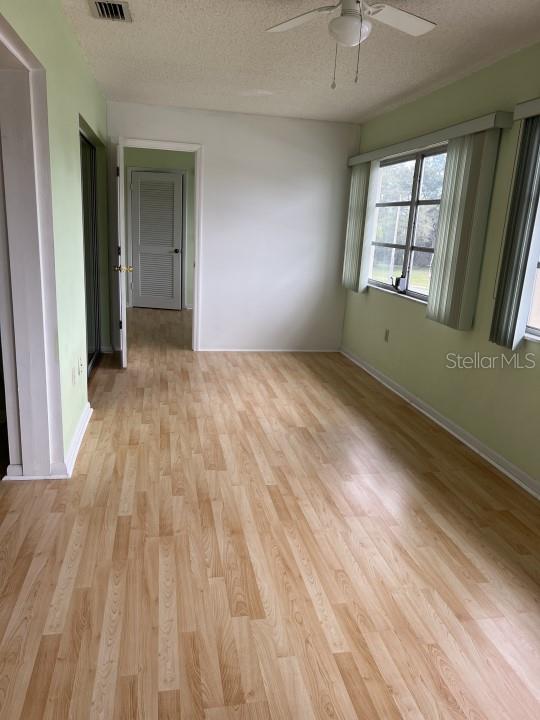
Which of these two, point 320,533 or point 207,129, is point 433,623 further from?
point 207,129

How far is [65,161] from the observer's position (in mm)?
3068

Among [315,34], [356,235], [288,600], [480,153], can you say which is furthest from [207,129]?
[288,600]

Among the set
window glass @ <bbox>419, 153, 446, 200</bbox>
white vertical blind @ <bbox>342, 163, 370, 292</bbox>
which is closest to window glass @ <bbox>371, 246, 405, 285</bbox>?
white vertical blind @ <bbox>342, 163, 370, 292</bbox>

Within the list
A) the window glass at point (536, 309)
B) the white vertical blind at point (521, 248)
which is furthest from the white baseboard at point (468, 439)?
the window glass at point (536, 309)

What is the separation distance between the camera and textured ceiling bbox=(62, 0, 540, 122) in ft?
9.15

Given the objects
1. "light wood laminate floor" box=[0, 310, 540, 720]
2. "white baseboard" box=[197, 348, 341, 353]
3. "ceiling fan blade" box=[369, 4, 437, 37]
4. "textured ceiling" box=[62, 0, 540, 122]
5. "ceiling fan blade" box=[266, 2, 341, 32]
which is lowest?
"light wood laminate floor" box=[0, 310, 540, 720]

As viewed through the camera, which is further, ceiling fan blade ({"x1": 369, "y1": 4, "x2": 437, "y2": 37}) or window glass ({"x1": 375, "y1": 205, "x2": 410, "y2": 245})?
window glass ({"x1": 375, "y1": 205, "x2": 410, "y2": 245})

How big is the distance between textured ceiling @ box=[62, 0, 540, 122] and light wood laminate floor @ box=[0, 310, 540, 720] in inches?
99.9

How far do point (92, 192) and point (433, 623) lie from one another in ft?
15.3

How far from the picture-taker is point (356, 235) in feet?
18.1

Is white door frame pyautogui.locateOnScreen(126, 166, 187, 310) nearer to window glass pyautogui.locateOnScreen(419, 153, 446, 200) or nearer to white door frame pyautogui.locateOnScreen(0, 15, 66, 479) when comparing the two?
window glass pyautogui.locateOnScreen(419, 153, 446, 200)

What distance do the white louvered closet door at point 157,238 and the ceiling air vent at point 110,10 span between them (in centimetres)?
483

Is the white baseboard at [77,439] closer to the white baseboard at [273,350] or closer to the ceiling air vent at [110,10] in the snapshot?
the white baseboard at [273,350]

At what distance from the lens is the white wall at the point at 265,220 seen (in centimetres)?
→ 543
